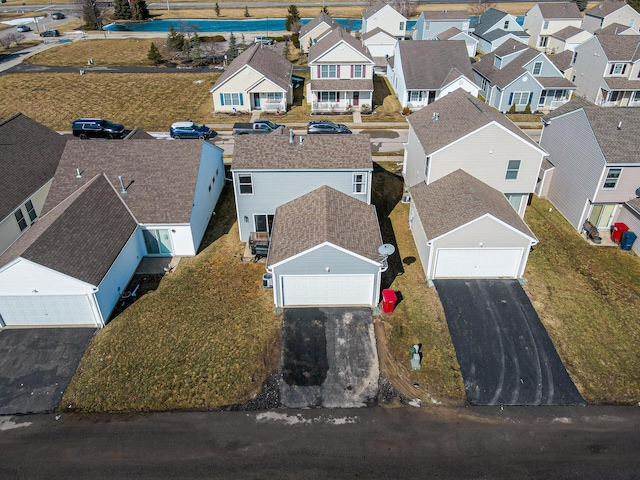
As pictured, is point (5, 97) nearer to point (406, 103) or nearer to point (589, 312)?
point (406, 103)

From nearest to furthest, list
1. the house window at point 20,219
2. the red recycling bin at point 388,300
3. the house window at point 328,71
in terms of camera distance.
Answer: the red recycling bin at point 388,300 < the house window at point 20,219 < the house window at point 328,71

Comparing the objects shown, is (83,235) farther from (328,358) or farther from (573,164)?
(573,164)

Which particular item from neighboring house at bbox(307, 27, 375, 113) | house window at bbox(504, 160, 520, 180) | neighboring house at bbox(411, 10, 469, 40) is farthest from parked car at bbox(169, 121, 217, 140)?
neighboring house at bbox(411, 10, 469, 40)

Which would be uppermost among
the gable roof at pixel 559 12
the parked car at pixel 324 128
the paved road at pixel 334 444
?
the gable roof at pixel 559 12

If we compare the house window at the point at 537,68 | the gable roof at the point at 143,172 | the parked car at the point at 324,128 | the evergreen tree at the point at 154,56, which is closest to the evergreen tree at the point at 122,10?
the evergreen tree at the point at 154,56

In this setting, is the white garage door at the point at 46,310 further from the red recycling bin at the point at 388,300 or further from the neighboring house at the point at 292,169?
the red recycling bin at the point at 388,300

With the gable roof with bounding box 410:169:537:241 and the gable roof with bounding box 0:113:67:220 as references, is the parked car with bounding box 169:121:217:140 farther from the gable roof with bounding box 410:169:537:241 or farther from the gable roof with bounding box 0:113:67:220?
the gable roof with bounding box 410:169:537:241

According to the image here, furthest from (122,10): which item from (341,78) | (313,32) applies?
(341,78)

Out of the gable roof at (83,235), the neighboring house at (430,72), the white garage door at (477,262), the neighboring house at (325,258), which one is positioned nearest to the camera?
the gable roof at (83,235)
